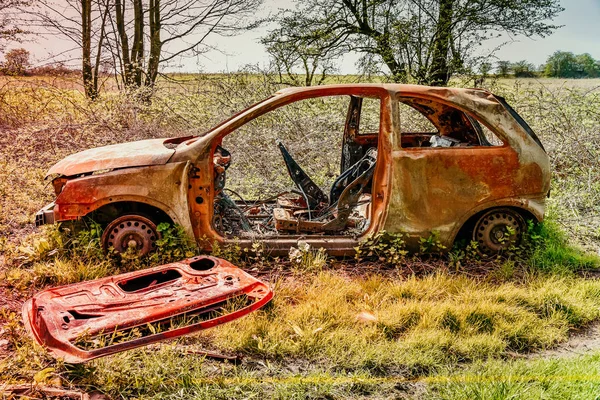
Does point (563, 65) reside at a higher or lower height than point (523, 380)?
higher

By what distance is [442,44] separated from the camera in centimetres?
1207

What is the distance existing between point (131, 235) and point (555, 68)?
8892 millimetres

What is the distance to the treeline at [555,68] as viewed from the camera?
8312 millimetres

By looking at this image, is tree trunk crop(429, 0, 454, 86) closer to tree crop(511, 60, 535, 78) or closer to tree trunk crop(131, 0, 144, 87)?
tree crop(511, 60, 535, 78)

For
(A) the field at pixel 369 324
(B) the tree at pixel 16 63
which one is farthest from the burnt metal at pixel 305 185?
(B) the tree at pixel 16 63

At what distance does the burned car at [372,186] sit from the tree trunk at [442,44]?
7629mm

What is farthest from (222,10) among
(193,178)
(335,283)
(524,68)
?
(335,283)

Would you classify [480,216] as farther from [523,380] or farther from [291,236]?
[523,380]

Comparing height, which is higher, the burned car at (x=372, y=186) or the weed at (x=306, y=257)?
the burned car at (x=372, y=186)

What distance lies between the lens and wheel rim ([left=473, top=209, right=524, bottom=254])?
4.90 m

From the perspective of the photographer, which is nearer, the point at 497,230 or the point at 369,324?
the point at 369,324

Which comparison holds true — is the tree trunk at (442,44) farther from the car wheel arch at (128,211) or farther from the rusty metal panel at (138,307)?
the rusty metal panel at (138,307)

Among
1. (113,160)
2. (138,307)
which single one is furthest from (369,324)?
(113,160)

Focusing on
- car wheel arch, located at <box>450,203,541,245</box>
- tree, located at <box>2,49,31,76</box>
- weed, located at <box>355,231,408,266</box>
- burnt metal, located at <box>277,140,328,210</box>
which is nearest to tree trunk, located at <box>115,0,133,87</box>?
tree, located at <box>2,49,31,76</box>
